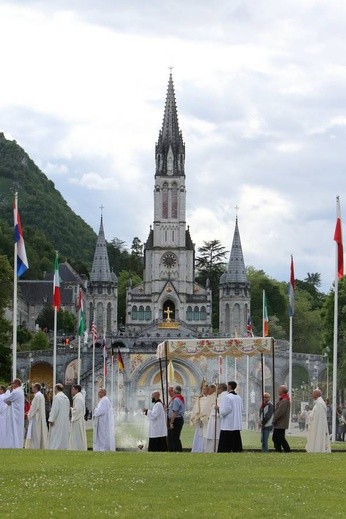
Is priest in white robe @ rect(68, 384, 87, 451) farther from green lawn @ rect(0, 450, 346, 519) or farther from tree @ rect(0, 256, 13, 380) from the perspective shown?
tree @ rect(0, 256, 13, 380)

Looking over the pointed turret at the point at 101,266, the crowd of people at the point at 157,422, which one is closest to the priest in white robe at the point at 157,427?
the crowd of people at the point at 157,422

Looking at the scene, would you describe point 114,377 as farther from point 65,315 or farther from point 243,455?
point 243,455

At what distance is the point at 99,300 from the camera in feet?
500

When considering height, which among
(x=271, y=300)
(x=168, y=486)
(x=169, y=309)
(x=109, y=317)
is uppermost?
(x=271, y=300)

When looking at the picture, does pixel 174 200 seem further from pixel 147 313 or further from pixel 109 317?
pixel 109 317

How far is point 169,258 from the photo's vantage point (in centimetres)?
15312

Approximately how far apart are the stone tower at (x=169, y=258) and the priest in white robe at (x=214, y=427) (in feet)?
377

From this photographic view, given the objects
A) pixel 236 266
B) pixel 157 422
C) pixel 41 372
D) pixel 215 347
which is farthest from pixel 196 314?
pixel 157 422

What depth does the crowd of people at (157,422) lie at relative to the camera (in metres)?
29.2

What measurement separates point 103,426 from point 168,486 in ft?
35.5

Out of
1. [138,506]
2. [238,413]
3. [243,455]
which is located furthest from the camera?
[238,413]

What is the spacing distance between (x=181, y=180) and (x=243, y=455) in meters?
131

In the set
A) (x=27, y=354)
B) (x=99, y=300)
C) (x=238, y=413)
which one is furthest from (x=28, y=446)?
(x=99, y=300)

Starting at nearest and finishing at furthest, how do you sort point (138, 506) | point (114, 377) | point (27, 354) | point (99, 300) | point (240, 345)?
point (138, 506) < point (240, 345) < point (114, 377) < point (27, 354) < point (99, 300)
